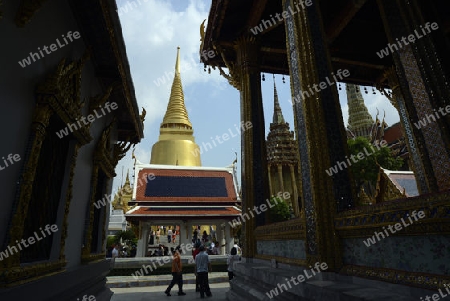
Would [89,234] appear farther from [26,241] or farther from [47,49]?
[47,49]

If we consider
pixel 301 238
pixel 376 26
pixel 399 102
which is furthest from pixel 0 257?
pixel 399 102

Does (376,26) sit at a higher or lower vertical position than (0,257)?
higher

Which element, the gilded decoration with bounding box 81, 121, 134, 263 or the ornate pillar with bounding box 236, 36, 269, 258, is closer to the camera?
the gilded decoration with bounding box 81, 121, 134, 263

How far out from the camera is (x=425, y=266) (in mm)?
2104

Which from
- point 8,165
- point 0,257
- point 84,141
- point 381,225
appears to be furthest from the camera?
point 84,141

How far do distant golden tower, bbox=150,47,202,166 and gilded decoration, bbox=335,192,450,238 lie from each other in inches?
1174

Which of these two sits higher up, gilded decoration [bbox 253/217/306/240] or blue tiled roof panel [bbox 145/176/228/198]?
blue tiled roof panel [bbox 145/176/228/198]

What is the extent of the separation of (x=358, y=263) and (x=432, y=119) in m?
1.95

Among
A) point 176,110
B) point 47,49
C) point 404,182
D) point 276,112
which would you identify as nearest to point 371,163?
point 404,182

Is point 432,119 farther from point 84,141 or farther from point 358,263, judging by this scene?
point 84,141

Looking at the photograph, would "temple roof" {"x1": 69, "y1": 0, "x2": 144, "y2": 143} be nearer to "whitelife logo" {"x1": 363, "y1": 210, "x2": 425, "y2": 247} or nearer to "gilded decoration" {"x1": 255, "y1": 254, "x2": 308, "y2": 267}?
"whitelife logo" {"x1": 363, "y1": 210, "x2": 425, "y2": 247}

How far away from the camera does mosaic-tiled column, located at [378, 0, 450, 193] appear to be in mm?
3230

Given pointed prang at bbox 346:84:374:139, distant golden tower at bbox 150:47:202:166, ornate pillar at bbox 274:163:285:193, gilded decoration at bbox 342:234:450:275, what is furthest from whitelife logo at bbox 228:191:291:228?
pointed prang at bbox 346:84:374:139

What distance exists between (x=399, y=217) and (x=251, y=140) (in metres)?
4.60
